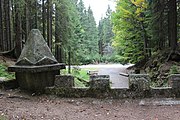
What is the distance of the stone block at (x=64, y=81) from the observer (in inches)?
274

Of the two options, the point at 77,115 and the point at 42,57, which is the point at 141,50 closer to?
the point at 42,57

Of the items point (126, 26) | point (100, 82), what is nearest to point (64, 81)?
point (100, 82)

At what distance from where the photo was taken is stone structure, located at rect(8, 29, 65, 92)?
694 centimetres

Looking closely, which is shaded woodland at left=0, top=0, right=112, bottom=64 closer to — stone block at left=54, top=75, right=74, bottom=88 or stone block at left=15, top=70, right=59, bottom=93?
stone block at left=15, top=70, right=59, bottom=93

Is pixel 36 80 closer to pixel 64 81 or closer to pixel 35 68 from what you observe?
pixel 35 68

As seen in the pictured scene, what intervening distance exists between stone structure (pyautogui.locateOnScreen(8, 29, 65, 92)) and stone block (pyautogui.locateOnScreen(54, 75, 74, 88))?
31cm

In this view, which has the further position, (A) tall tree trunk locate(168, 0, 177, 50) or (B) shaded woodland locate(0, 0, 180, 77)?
(B) shaded woodland locate(0, 0, 180, 77)

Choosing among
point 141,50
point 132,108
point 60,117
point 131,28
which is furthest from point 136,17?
point 60,117

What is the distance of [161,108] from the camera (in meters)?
5.85

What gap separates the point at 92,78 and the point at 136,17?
42.4 feet

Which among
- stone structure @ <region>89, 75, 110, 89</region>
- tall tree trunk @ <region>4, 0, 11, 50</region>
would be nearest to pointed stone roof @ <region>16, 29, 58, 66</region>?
stone structure @ <region>89, 75, 110, 89</region>

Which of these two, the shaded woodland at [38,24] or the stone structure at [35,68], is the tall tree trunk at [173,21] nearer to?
the shaded woodland at [38,24]

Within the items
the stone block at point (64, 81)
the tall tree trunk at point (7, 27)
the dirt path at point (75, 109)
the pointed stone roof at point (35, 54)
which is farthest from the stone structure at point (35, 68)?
the tall tree trunk at point (7, 27)

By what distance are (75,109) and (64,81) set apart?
4.59 ft
